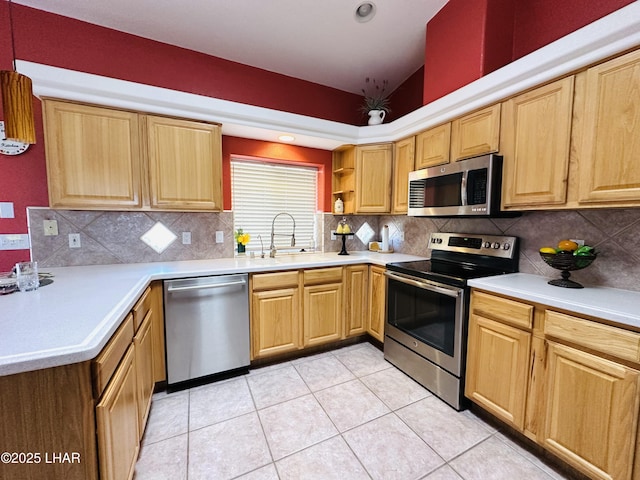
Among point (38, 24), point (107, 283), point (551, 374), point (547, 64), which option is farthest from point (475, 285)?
point (38, 24)

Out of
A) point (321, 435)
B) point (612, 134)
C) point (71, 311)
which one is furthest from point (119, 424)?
point (612, 134)

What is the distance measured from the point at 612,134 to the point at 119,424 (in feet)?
8.82

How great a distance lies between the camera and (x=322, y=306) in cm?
A: 260

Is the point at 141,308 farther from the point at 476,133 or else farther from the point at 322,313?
the point at 476,133

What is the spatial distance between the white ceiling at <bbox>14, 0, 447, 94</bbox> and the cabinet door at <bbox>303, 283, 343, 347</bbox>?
7.39ft

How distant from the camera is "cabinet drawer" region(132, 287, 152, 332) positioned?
147 cm

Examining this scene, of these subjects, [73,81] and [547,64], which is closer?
[547,64]

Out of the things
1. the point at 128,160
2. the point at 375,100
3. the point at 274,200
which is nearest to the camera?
the point at 128,160

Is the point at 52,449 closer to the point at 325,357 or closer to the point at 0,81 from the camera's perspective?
the point at 0,81

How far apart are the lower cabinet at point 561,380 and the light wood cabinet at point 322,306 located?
122 cm

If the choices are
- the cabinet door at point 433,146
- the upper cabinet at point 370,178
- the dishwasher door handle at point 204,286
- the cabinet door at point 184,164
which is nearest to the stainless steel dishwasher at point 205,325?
the dishwasher door handle at point 204,286

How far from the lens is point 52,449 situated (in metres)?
0.85

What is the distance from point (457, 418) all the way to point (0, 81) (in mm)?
3080

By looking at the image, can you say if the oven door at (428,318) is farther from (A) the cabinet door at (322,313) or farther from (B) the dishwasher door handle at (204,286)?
(B) the dishwasher door handle at (204,286)
